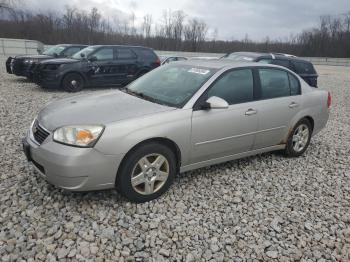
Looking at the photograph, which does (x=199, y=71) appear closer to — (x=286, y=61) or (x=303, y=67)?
(x=286, y=61)

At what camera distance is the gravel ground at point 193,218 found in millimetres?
2770

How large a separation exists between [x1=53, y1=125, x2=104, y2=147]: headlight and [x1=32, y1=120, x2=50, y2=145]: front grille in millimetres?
196

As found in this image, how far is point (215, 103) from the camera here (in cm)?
364

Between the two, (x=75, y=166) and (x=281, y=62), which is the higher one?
(x=281, y=62)

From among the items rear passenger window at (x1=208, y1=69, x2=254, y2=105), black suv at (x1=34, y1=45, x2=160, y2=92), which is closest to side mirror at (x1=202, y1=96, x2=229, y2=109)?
rear passenger window at (x1=208, y1=69, x2=254, y2=105)

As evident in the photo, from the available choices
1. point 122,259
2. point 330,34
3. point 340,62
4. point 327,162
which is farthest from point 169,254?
point 330,34

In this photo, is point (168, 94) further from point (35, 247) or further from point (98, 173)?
point (35, 247)

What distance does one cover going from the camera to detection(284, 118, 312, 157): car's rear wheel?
16.3 ft

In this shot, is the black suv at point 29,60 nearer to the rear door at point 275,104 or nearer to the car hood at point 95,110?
the car hood at point 95,110

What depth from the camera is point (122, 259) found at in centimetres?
265

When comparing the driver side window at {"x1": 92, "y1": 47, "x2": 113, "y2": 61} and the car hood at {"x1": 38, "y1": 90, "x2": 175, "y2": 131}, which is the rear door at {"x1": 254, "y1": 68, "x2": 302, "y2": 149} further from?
the driver side window at {"x1": 92, "y1": 47, "x2": 113, "y2": 61}

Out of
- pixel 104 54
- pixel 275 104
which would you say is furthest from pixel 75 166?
pixel 104 54

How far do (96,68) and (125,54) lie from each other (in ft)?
4.01

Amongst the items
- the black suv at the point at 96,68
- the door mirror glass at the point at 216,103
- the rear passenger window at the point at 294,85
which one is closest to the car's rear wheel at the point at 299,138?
the rear passenger window at the point at 294,85
